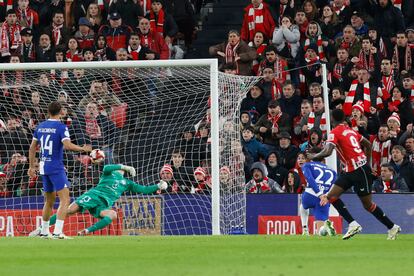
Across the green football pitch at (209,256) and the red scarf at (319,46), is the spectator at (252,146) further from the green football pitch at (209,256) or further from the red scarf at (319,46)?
the green football pitch at (209,256)

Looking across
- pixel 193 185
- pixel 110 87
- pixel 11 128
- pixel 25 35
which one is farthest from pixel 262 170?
pixel 25 35

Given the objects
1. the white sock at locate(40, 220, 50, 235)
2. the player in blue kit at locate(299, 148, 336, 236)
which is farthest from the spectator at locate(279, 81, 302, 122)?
the white sock at locate(40, 220, 50, 235)

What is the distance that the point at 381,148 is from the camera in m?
24.2

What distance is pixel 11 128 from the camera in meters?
24.3

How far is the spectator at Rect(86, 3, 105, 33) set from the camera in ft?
95.7

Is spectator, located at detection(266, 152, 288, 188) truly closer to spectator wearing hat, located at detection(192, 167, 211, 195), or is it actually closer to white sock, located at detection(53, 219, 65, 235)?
spectator wearing hat, located at detection(192, 167, 211, 195)

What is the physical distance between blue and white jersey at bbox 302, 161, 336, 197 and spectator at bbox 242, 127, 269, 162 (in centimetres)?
359

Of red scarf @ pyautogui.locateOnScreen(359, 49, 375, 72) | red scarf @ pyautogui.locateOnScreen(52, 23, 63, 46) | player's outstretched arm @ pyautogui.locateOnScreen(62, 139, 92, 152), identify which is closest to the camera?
player's outstretched arm @ pyautogui.locateOnScreen(62, 139, 92, 152)

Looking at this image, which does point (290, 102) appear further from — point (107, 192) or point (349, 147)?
point (349, 147)

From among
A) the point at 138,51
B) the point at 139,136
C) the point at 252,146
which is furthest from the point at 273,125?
the point at 138,51

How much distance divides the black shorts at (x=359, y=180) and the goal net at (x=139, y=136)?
3823 millimetres

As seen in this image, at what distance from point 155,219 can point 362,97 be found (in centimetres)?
513

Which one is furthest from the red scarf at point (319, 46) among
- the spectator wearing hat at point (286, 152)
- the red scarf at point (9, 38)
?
the red scarf at point (9, 38)

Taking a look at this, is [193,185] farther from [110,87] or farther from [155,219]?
[110,87]
